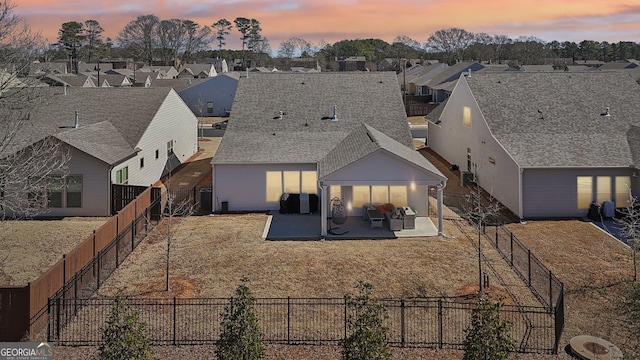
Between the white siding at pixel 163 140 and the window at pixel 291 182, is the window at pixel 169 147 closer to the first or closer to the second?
the white siding at pixel 163 140

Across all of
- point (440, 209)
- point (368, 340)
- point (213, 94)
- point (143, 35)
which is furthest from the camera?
point (143, 35)

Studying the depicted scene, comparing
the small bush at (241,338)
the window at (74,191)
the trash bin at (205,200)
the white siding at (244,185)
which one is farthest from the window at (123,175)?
the small bush at (241,338)

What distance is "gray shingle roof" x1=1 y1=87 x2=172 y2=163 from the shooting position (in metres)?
26.5

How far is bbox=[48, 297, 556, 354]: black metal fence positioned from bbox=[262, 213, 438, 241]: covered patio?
6.50 m

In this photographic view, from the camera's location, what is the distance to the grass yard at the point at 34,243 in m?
→ 16.8

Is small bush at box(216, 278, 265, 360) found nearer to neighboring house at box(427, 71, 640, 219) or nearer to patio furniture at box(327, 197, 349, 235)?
patio furniture at box(327, 197, 349, 235)

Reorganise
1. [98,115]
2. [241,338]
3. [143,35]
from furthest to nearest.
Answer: [143,35] < [98,115] < [241,338]

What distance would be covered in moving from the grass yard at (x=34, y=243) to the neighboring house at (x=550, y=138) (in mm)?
19785

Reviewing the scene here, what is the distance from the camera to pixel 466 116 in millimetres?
31578

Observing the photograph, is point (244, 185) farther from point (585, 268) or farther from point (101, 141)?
point (585, 268)

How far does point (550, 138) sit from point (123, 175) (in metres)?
21.8

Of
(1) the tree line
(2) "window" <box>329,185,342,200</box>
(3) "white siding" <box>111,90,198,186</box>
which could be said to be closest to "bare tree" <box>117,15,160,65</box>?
(1) the tree line

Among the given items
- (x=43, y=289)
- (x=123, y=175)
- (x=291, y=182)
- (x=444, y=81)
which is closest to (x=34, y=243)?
(x=123, y=175)

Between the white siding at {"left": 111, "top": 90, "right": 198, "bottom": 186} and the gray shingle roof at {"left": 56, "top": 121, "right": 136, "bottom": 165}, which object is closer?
the gray shingle roof at {"left": 56, "top": 121, "right": 136, "bottom": 165}
